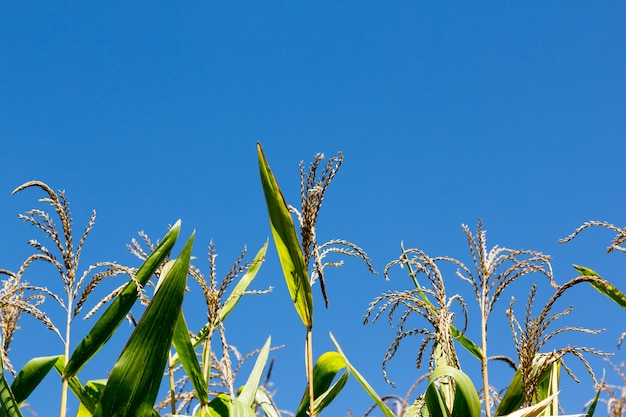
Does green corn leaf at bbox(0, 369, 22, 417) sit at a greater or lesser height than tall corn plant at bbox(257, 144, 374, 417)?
lesser

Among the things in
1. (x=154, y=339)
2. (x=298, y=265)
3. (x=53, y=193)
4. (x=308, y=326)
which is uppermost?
(x=53, y=193)

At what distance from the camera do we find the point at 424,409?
3.33 meters

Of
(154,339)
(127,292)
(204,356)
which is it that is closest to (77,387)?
(204,356)

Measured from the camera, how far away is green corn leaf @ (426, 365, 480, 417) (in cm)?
248

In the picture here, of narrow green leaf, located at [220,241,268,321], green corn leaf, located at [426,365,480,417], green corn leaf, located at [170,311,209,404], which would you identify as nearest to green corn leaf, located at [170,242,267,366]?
narrow green leaf, located at [220,241,268,321]

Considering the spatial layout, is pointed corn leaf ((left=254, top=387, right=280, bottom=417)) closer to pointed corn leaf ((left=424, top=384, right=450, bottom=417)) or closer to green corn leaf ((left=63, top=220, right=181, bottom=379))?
pointed corn leaf ((left=424, top=384, right=450, bottom=417))

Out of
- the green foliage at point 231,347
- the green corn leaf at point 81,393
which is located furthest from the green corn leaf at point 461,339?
the green corn leaf at point 81,393

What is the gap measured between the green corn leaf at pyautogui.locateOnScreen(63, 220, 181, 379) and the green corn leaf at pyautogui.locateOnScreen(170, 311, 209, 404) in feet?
1.11

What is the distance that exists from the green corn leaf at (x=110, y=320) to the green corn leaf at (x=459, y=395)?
1.09 m

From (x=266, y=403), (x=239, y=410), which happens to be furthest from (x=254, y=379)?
(x=239, y=410)

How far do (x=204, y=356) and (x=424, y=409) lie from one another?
1.11 metres

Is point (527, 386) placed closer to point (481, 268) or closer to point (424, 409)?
point (481, 268)

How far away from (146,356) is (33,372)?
90cm

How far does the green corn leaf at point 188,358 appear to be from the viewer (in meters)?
2.81
